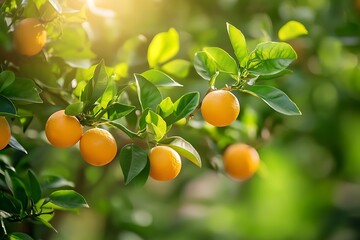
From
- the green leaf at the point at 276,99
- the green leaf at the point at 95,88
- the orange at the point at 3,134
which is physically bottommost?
the orange at the point at 3,134

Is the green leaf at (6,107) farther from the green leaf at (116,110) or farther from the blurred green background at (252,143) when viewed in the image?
the blurred green background at (252,143)

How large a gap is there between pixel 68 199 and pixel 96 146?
9 centimetres

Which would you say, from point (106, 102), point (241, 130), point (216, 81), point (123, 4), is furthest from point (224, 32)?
point (106, 102)

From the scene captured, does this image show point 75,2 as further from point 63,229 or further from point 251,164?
point 63,229

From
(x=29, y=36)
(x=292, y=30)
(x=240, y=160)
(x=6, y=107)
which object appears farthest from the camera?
(x=240, y=160)

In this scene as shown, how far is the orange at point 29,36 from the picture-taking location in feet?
2.88

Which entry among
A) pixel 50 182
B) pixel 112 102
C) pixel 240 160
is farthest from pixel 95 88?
pixel 240 160

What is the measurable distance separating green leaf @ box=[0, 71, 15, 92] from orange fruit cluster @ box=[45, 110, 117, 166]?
6 centimetres

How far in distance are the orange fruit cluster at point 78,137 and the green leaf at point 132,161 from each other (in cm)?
2

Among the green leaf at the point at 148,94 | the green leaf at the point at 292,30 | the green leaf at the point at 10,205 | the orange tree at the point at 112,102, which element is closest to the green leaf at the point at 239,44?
the orange tree at the point at 112,102

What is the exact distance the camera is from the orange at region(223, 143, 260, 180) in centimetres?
118

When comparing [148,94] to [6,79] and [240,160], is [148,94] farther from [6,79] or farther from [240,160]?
[240,160]

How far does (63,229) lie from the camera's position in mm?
1646

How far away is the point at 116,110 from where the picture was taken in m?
0.80
